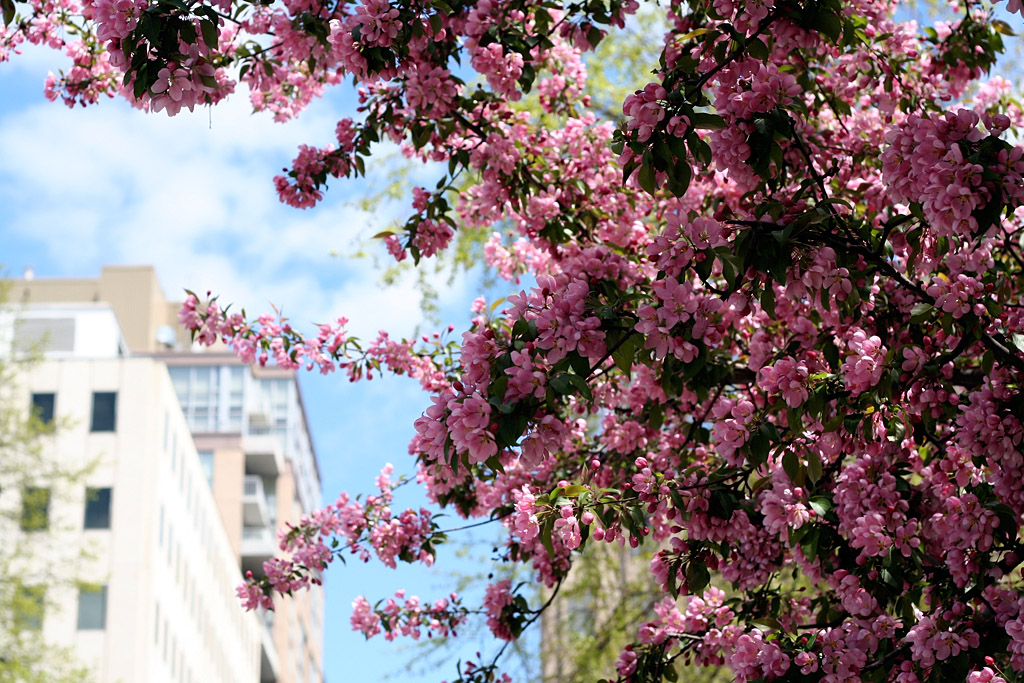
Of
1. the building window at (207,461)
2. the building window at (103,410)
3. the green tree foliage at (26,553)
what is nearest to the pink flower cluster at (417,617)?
the green tree foliage at (26,553)

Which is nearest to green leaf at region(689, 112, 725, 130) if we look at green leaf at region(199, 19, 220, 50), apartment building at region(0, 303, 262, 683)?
green leaf at region(199, 19, 220, 50)

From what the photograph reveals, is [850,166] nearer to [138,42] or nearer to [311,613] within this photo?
[138,42]

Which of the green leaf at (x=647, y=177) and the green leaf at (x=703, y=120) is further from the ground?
the green leaf at (x=703, y=120)

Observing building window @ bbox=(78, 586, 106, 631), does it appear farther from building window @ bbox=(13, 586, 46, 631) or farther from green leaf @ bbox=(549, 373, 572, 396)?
green leaf @ bbox=(549, 373, 572, 396)

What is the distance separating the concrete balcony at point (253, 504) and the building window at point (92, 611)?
27480 millimetres

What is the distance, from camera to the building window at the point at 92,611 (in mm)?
39750

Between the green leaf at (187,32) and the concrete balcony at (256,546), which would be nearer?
the green leaf at (187,32)

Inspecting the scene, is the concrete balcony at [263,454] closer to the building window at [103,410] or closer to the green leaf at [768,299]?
the building window at [103,410]

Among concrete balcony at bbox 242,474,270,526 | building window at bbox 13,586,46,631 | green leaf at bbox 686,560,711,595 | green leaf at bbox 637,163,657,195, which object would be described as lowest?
green leaf at bbox 686,560,711,595

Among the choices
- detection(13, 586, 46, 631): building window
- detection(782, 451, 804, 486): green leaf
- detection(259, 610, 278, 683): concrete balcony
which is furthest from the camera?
detection(259, 610, 278, 683): concrete balcony

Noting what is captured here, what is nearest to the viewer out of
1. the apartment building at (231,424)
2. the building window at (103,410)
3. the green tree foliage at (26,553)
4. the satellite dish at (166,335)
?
the green tree foliage at (26,553)

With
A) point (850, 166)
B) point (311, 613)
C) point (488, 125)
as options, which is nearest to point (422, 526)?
point (488, 125)

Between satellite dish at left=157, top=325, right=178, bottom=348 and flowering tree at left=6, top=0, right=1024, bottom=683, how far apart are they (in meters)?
69.4

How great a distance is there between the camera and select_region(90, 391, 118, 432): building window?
1748 inches
